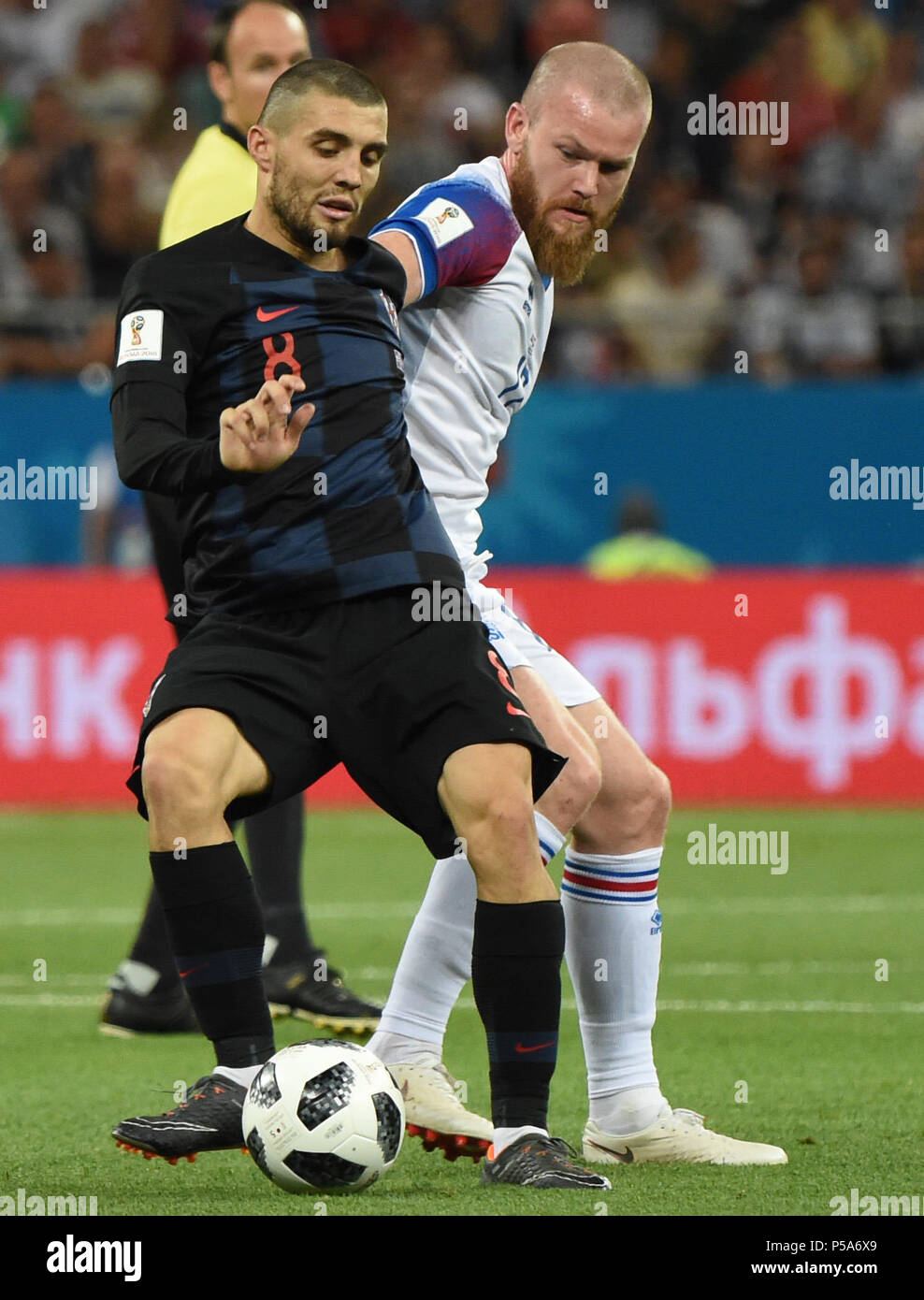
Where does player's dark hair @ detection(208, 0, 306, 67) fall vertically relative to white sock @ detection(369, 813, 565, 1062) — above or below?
above

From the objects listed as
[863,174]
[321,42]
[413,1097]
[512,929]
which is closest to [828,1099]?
[413,1097]

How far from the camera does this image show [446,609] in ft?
13.1

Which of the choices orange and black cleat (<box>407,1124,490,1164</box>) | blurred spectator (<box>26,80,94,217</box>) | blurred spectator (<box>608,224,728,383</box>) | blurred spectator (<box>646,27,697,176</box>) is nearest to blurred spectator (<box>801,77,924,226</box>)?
blurred spectator (<box>646,27,697,176</box>)

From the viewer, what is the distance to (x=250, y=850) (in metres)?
6.05

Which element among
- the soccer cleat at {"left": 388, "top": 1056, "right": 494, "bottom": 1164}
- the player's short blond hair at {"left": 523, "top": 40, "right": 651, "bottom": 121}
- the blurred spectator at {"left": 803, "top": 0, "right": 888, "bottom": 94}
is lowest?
the soccer cleat at {"left": 388, "top": 1056, "right": 494, "bottom": 1164}

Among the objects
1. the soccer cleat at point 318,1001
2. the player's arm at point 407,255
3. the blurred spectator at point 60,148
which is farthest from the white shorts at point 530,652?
the blurred spectator at point 60,148

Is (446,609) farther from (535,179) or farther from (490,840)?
(535,179)

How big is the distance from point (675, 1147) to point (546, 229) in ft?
6.15

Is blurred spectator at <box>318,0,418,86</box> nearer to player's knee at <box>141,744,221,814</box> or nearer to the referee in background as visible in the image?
the referee in background

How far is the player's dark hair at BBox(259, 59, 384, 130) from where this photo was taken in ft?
13.0

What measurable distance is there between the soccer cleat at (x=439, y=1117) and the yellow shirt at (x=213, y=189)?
8.04 ft

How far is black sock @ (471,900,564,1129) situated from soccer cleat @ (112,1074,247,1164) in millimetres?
460

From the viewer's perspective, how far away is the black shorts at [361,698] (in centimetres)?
384

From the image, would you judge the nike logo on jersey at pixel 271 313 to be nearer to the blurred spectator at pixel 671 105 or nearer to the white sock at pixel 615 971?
the white sock at pixel 615 971
